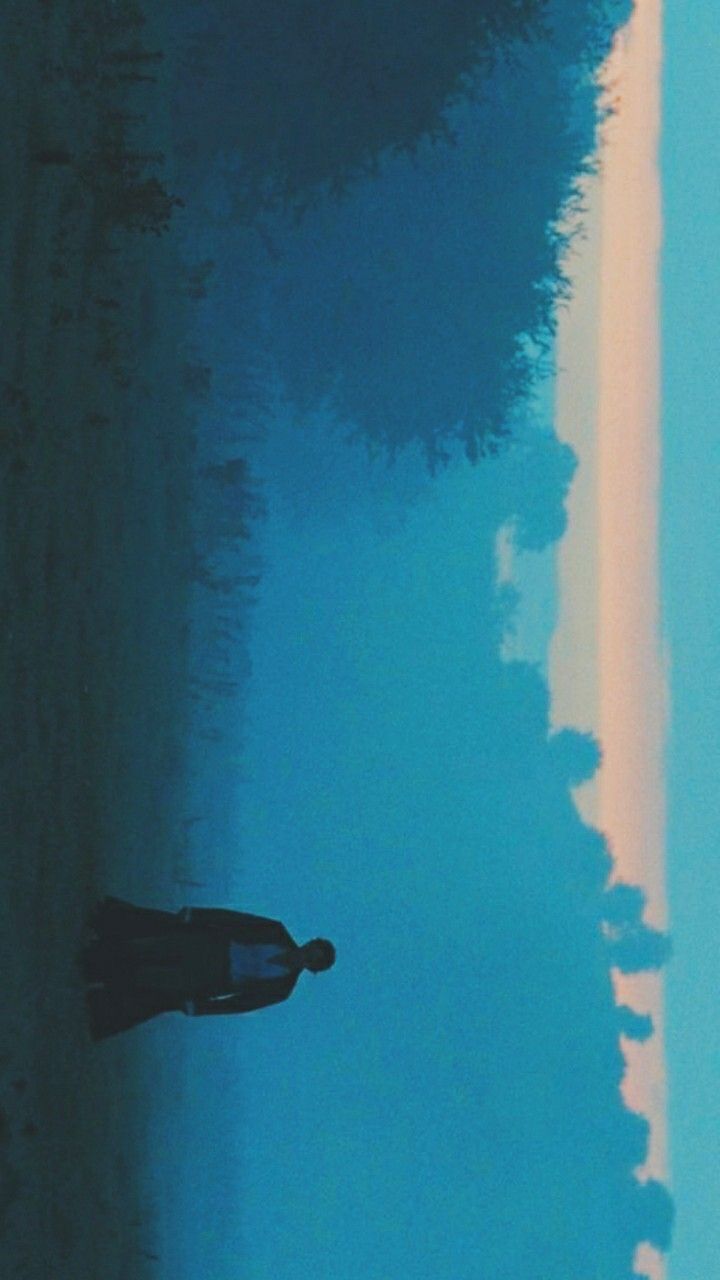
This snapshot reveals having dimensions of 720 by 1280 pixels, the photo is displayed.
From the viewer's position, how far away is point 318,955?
16.1 ft

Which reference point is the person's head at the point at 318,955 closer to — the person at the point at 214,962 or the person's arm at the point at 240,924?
the person at the point at 214,962

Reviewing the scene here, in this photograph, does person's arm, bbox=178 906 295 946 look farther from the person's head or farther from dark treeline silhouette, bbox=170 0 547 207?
dark treeline silhouette, bbox=170 0 547 207

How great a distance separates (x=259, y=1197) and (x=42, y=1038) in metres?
3.29

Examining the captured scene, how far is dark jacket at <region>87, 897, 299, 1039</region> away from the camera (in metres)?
4.99

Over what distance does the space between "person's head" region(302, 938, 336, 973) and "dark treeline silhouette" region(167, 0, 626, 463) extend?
4731 mm

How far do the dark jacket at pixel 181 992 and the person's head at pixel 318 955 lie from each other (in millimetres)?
97

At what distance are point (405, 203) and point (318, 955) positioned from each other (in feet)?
19.5

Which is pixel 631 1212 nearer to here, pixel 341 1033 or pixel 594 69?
pixel 341 1033

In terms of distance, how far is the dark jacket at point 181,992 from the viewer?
499 cm

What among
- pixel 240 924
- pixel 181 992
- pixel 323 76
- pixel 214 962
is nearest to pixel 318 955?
pixel 240 924

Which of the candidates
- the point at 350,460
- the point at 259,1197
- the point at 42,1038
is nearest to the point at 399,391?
the point at 350,460

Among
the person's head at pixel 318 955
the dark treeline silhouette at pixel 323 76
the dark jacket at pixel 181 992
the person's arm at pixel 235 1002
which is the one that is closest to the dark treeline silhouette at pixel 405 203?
the dark treeline silhouette at pixel 323 76

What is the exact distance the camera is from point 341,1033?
25.9 feet

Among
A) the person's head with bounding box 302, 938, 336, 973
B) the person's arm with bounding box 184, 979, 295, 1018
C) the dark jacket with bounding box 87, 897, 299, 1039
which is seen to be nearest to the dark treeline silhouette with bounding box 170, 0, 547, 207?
the dark jacket with bounding box 87, 897, 299, 1039
